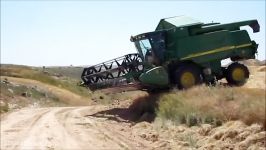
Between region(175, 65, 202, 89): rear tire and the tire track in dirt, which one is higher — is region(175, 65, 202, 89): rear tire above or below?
above

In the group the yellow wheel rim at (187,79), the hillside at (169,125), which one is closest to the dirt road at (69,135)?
the hillside at (169,125)

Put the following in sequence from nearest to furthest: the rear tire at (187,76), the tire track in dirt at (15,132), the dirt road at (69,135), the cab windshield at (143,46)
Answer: the dirt road at (69,135) → the tire track in dirt at (15,132) → the rear tire at (187,76) → the cab windshield at (143,46)

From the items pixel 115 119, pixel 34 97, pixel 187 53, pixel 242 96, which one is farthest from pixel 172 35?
pixel 34 97

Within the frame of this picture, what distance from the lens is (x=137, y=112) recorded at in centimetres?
2202

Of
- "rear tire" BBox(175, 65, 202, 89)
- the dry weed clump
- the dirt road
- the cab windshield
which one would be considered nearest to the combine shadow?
the dirt road

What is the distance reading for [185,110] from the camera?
15625 mm

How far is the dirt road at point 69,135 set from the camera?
14.3m

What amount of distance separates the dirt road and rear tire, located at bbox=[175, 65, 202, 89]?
3.73 metres

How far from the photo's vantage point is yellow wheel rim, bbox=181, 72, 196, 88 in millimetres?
21719

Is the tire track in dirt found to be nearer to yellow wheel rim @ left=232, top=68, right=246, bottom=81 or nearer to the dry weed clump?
the dry weed clump

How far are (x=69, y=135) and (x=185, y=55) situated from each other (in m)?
8.01

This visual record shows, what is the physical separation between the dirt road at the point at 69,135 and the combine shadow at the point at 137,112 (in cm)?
80

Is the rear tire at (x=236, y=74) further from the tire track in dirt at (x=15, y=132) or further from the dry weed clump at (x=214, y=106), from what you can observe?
the tire track in dirt at (x=15, y=132)

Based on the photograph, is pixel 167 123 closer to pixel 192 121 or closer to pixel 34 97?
pixel 192 121
